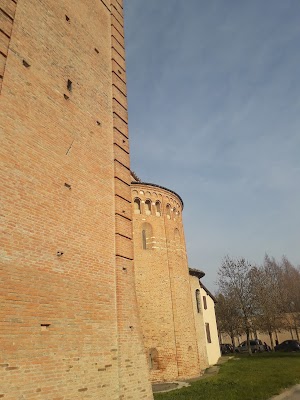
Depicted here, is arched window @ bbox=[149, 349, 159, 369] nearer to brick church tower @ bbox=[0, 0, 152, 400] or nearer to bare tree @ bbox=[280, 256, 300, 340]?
brick church tower @ bbox=[0, 0, 152, 400]

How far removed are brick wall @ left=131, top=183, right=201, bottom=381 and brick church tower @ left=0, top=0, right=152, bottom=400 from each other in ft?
23.7

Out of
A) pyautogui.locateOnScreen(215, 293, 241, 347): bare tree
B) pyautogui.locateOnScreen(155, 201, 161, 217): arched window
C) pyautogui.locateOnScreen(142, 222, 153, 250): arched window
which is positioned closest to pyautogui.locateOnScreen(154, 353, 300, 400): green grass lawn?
pyautogui.locateOnScreen(142, 222, 153, 250): arched window

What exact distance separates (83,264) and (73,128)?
3748mm

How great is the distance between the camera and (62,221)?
24.7ft

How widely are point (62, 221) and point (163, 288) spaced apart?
10.2m

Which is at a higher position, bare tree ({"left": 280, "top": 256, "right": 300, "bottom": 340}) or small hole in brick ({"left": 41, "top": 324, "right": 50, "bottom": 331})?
bare tree ({"left": 280, "top": 256, "right": 300, "bottom": 340})

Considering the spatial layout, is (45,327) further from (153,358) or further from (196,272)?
(196,272)

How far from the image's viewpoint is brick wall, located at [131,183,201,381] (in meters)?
15.3

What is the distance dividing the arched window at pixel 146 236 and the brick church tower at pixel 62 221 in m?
7.42

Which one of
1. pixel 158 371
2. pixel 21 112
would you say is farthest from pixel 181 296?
pixel 21 112

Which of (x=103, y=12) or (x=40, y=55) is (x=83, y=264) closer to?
(x=40, y=55)

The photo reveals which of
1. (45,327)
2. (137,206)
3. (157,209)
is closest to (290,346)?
(157,209)

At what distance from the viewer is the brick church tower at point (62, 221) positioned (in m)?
6.04

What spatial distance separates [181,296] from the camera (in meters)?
17.2
